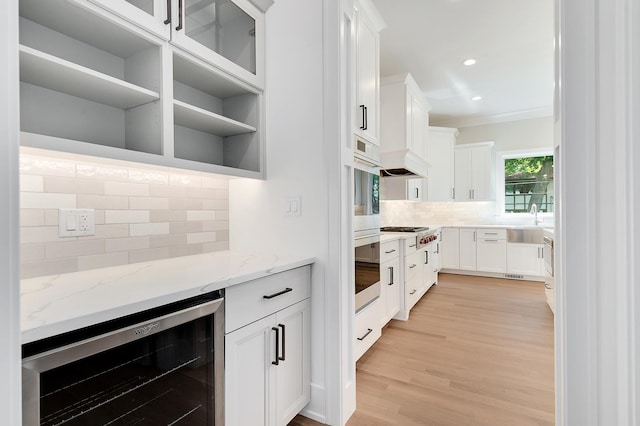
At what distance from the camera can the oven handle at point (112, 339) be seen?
0.72 m

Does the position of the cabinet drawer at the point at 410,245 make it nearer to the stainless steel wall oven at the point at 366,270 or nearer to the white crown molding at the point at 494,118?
the stainless steel wall oven at the point at 366,270

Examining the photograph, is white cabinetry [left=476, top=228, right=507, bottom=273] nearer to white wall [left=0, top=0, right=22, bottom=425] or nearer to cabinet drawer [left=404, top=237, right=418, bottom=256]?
cabinet drawer [left=404, top=237, right=418, bottom=256]

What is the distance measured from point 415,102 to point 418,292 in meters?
2.30

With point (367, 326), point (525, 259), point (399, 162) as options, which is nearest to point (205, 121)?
point (367, 326)

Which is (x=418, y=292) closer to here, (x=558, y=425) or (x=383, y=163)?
(x=383, y=163)

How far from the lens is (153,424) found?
39.6 inches

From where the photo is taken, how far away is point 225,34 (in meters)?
1.67

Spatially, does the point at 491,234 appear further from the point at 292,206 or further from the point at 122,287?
the point at 122,287

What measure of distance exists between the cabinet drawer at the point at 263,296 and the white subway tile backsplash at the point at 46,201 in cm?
79

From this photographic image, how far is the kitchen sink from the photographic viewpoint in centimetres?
484

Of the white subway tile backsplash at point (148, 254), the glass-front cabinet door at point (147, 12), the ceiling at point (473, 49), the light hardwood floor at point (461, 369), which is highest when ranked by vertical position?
the ceiling at point (473, 49)

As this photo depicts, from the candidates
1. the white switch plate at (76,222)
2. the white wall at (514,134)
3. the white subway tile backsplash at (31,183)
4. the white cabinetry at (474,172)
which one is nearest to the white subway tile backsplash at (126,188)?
the white switch plate at (76,222)

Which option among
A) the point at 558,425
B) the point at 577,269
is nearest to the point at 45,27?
the point at 577,269

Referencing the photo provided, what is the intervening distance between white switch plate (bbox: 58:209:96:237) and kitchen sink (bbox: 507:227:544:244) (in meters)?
5.49
